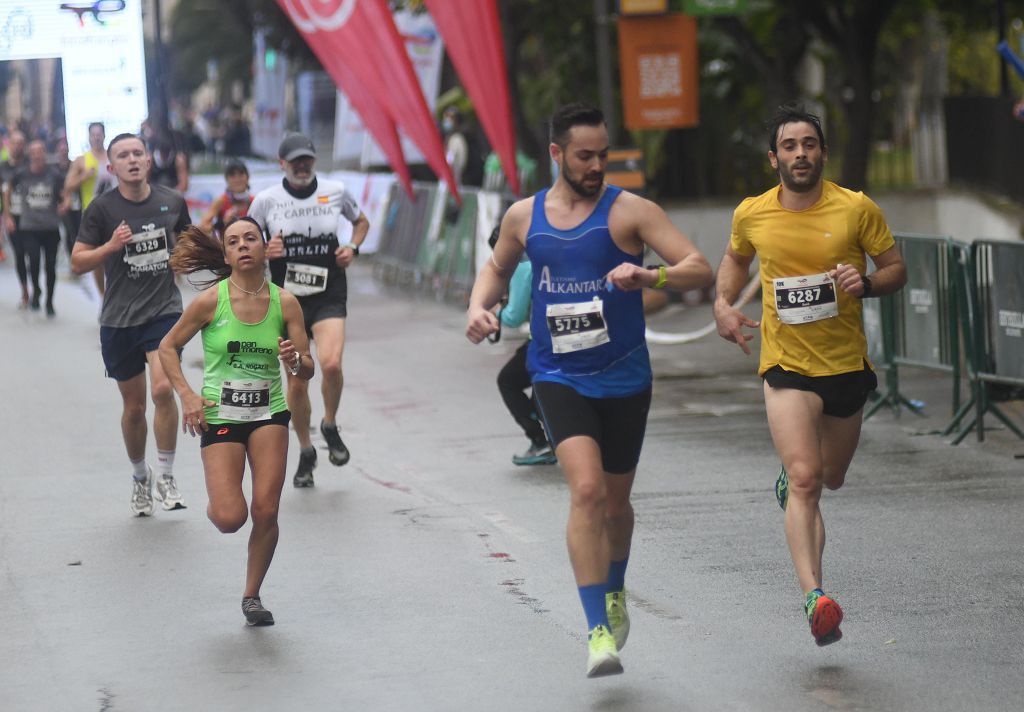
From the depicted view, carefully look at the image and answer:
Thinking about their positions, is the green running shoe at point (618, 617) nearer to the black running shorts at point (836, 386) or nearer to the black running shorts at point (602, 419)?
the black running shorts at point (602, 419)

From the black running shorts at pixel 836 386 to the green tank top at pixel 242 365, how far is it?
2.02 m

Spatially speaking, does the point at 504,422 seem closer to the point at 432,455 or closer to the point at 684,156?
the point at 432,455

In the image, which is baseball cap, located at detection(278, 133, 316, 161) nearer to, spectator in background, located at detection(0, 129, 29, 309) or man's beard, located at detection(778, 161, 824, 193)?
man's beard, located at detection(778, 161, 824, 193)

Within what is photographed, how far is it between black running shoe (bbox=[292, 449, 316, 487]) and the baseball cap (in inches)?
68.3

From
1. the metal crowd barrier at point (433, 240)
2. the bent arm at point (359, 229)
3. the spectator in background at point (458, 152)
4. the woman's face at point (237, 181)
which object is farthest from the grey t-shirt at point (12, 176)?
the bent arm at point (359, 229)

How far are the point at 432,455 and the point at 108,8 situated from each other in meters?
20.5

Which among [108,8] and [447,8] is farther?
[108,8]

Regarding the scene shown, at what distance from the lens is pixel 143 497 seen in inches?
380

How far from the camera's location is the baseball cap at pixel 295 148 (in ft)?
35.1

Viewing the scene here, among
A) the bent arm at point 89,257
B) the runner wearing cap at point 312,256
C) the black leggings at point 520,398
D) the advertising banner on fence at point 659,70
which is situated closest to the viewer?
the bent arm at point 89,257

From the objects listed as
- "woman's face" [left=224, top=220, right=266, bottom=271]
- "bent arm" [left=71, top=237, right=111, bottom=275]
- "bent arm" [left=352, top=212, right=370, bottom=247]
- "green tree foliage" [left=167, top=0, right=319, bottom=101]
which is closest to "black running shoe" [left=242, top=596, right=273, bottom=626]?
"woman's face" [left=224, top=220, right=266, bottom=271]

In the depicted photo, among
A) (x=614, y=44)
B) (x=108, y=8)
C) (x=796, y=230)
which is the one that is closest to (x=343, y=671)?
(x=796, y=230)

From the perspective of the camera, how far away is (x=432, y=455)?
11477 mm

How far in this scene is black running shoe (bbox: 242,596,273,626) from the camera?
7.12 m
